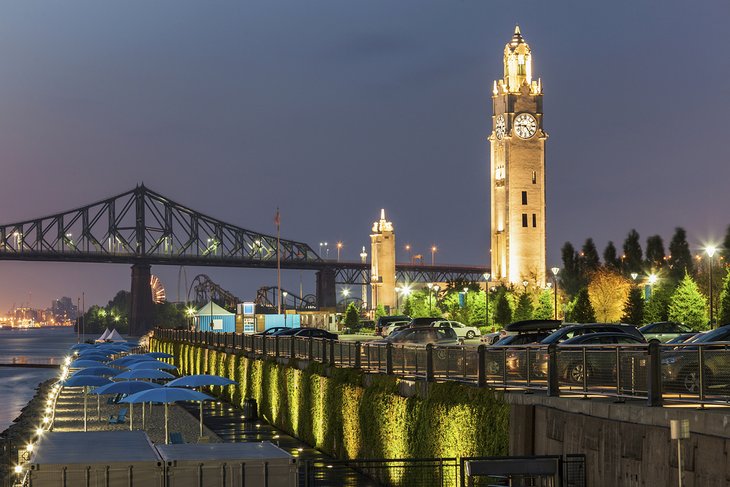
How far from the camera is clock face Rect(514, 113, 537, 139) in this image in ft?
434

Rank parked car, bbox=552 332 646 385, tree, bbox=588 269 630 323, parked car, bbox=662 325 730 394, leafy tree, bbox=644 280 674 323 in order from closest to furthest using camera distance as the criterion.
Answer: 1. parked car, bbox=662 325 730 394
2. parked car, bbox=552 332 646 385
3. leafy tree, bbox=644 280 674 323
4. tree, bbox=588 269 630 323

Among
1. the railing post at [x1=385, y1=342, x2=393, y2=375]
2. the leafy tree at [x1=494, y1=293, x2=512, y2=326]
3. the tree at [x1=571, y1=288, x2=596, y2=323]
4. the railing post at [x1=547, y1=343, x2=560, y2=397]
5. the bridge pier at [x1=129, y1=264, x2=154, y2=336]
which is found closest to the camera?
the railing post at [x1=547, y1=343, x2=560, y2=397]

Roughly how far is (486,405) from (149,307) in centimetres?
17980

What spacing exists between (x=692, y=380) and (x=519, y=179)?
114588mm

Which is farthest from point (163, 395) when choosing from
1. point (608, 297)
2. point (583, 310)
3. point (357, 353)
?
point (608, 297)

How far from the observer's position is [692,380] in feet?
58.6

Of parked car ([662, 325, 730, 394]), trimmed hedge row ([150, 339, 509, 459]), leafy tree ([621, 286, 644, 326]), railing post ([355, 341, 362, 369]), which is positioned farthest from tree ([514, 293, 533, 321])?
parked car ([662, 325, 730, 394])

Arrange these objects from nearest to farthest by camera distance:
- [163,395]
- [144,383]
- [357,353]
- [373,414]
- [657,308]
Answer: [373,414] < [357,353] < [163,395] < [144,383] < [657,308]

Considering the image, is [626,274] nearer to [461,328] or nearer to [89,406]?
[461,328]

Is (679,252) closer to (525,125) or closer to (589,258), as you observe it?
(589,258)

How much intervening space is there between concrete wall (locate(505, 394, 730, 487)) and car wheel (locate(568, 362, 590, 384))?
1.98 ft

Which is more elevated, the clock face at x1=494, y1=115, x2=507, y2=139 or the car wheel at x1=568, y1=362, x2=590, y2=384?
the clock face at x1=494, y1=115, x2=507, y2=139

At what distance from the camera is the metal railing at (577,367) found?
58.1ft

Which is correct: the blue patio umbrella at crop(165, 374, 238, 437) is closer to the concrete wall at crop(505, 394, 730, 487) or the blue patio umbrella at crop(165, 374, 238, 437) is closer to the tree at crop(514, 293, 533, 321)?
the concrete wall at crop(505, 394, 730, 487)
